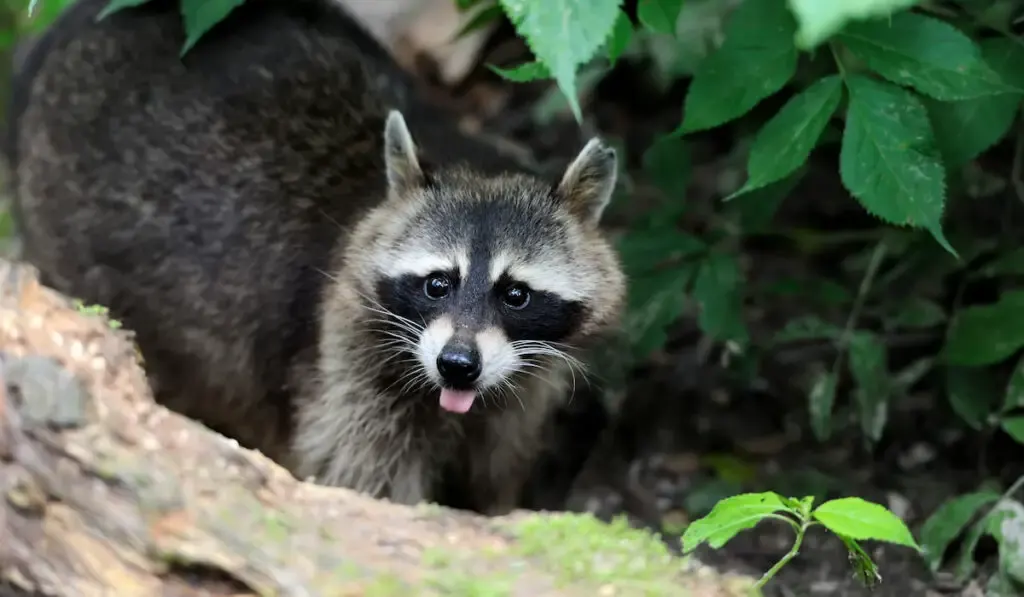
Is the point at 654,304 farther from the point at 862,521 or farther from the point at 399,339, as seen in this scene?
the point at 862,521

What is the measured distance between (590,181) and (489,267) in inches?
16.6

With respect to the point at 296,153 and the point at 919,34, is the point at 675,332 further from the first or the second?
the point at 919,34

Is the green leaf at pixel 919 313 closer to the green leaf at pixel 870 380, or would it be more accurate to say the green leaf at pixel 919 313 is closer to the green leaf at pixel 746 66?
the green leaf at pixel 870 380

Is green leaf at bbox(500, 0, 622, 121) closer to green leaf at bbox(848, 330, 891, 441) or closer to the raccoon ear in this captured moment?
the raccoon ear

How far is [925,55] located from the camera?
85.2 inches

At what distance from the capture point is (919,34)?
2195 mm

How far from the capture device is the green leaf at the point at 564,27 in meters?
1.58

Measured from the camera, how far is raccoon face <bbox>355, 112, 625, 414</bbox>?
257 centimetres

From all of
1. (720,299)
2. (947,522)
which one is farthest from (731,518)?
(720,299)

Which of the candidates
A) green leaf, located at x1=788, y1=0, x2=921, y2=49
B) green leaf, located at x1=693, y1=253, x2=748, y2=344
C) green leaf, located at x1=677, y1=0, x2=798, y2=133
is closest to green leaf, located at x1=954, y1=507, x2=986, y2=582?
green leaf, located at x1=693, y1=253, x2=748, y2=344

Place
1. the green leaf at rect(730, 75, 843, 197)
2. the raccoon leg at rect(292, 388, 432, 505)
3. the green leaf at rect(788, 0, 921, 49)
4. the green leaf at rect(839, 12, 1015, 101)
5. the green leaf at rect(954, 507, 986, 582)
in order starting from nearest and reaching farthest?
1. the green leaf at rect(788, 0, 921, 49)
2. the green leaf at rect(839, 12, 1015, 101)
3. the green leaf at rect(730, 75, 843, 197)
4. the green leaf at rect(954, 507, 986, 582)
5. the raccoon leg at rect(292, 388, 432, 505)

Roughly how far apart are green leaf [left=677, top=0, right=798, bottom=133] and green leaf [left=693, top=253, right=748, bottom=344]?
0.78 metres

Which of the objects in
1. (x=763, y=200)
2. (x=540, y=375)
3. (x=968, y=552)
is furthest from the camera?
(x=763, y=200)

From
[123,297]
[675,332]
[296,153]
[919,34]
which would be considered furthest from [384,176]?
[919,34]
